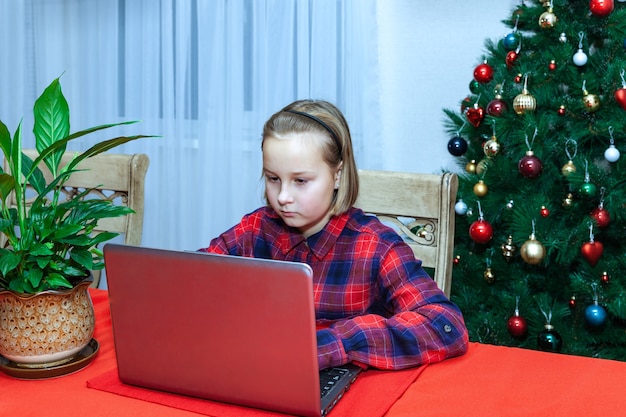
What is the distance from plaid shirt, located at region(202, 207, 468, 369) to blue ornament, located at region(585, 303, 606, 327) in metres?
0.92

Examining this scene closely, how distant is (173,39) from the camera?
3016mm

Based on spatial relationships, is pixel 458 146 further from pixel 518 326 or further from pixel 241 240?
pixel 241 240

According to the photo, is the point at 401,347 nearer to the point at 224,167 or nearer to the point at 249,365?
the point at 249,365

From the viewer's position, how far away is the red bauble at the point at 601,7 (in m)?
2.02

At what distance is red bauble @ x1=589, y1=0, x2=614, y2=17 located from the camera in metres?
2.02

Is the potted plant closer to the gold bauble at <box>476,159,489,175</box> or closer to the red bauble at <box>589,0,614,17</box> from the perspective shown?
the gold bauble at <box>476,159,489,175</box>

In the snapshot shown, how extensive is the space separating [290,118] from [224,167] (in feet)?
5.52

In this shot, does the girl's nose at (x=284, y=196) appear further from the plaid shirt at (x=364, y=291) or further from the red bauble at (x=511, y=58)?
the red bauble at (x=511, y=58)

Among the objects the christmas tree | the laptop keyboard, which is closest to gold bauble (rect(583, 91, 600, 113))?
the christmas tree

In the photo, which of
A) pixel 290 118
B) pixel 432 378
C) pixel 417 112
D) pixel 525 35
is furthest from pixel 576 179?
pixel 432 378

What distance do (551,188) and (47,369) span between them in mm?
1546

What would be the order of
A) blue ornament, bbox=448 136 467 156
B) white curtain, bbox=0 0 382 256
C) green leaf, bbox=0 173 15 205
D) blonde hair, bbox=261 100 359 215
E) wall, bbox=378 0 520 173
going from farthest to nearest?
white curtain, bbox=0 0 382 256 → wall, bbox=378 0 520 173 → blue ornament, bbox=448 136 467 156 → blonde hair, bbox=261 100 359 215 → green leaf, bbox=0 173 15 205

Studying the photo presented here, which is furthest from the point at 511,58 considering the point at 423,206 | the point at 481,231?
the point at 423,206

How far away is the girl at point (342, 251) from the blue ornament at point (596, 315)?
923mm
